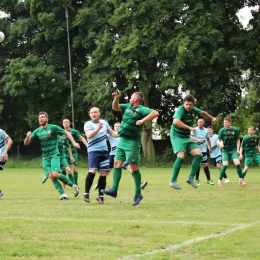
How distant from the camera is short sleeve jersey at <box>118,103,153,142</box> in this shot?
40.3 ft

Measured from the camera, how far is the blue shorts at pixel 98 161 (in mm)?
13344

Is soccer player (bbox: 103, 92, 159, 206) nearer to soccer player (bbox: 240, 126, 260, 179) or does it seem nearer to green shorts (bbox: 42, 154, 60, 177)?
green shorts (bbox: 42, 154, 60, 177)

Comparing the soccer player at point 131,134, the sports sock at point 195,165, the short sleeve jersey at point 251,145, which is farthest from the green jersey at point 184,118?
the short sleeve jersey at point 251,145

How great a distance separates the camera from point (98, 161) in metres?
13.4

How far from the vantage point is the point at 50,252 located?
7.23 meters

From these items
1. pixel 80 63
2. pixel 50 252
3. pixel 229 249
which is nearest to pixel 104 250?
pixel 50 252

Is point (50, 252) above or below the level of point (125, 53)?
below

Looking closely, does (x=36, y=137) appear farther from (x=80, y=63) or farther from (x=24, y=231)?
(x=80, y=63)

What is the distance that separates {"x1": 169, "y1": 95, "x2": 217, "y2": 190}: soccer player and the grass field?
872mm

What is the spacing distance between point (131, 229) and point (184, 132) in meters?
5.82

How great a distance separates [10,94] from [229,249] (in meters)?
38.1

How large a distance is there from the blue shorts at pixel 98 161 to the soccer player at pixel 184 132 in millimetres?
1523

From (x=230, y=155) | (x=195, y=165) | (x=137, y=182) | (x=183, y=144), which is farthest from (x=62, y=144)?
(x=137, y=182)

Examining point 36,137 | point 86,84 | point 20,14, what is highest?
point 20,14
